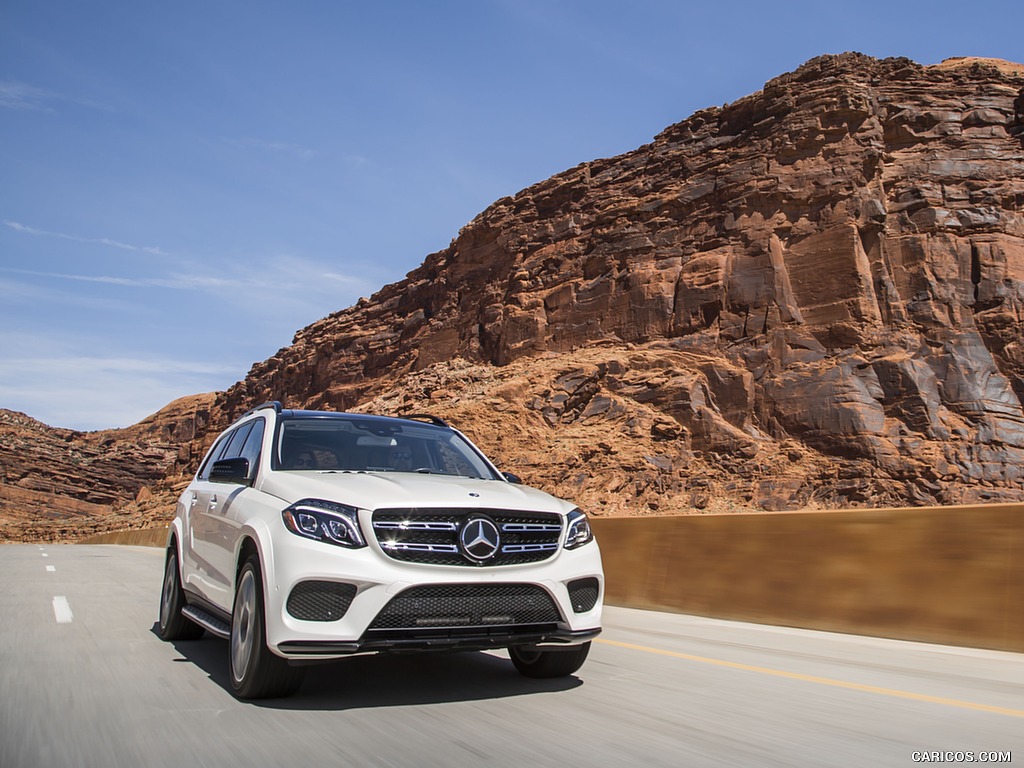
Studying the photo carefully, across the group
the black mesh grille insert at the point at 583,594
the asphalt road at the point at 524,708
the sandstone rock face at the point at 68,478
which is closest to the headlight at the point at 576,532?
the black mesh grille insert at the point at 583,594

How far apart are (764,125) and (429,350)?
28891 mm

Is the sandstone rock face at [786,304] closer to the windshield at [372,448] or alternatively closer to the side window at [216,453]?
the side window at [216,453]

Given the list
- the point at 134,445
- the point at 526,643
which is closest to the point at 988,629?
the point at 526,643

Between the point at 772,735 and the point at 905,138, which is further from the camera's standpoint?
the point at 905,138

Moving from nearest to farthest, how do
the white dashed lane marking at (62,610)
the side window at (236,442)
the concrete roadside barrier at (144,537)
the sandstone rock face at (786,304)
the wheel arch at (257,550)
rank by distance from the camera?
the wheel arch at (257,550) < the side window at (236,442) < the white dashed lane marking at (62,610) < the concrete roadside barrier at (144,537) < the sandstone rock face at (786,304)

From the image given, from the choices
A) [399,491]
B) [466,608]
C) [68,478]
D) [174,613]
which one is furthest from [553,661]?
[68,478]

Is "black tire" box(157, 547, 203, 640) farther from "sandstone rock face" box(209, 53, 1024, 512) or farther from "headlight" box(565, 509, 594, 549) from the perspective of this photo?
"sandstone rock face" box(209, 53, 1024, 512)

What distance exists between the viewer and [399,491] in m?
5.34

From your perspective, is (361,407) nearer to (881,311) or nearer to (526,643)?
(881,311)

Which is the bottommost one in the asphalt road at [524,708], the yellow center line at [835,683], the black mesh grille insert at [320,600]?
the yellow center line at [835,683]

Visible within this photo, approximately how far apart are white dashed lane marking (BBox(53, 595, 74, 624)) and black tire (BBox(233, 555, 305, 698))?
457 cm

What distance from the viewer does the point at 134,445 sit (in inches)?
5276

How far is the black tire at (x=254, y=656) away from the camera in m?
5.20

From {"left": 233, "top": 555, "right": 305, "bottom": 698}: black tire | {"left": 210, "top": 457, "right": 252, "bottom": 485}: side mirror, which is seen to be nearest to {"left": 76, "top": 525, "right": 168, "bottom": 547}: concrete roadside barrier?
{"left": 210, "top": 457, "right": 252, "bottom": 485}: side mirror
